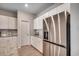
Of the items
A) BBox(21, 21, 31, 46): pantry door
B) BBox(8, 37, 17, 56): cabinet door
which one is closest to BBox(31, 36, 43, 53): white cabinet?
BBox(21, 21, 31, 46): pantry door

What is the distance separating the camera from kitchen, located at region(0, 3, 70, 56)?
144 cm

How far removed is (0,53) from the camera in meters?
1.45

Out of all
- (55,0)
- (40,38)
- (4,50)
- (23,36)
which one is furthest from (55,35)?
(4,50)

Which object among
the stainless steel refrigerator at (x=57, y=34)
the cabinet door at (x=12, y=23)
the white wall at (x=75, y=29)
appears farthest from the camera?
the cabinet door at (x=12, y=23)

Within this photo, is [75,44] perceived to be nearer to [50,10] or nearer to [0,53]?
[50,10]

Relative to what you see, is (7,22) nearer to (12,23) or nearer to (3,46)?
(12,23)

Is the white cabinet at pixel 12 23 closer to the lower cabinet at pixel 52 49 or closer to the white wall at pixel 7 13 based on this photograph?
the white wall at pixel 7 13

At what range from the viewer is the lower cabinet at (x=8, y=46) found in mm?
1463

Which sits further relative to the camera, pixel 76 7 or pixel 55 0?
pixel 76 7

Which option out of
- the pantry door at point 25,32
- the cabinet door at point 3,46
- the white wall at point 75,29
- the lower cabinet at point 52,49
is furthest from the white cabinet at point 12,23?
the white wall at point 75,29

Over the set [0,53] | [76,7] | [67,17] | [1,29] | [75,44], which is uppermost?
[76,7]

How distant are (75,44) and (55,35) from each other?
51 centimetres

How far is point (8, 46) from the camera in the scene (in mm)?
1581

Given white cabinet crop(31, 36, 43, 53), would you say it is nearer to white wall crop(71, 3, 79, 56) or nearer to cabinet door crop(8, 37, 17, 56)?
cabinet door crop(8, 37, 17, 56)
